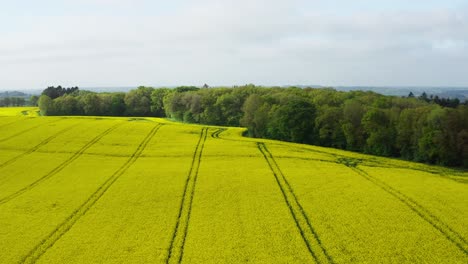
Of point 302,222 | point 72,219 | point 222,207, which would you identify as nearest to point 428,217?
point 302,222

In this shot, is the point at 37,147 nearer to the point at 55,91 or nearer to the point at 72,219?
the point at 72,219

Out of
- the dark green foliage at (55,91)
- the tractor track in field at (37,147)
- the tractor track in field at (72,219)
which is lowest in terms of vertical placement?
the tractor track in field at (72,219)

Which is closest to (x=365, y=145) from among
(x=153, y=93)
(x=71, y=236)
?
(x=71, y=236)

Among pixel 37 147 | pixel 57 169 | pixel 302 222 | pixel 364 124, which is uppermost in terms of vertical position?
pixel 364 124

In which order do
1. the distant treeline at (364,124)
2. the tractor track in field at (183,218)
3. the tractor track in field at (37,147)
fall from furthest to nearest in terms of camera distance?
the distant treeline at (364,124) → the tractor track in field at (37,147) → the tractor track in field at (183,218)

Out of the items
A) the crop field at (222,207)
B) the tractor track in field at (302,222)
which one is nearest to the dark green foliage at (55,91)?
the crop field at (222,207)

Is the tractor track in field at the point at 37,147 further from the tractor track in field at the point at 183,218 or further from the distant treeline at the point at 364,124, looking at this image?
the distant treeline at the point at 364,124

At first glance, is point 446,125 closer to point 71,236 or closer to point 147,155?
point 147,155
